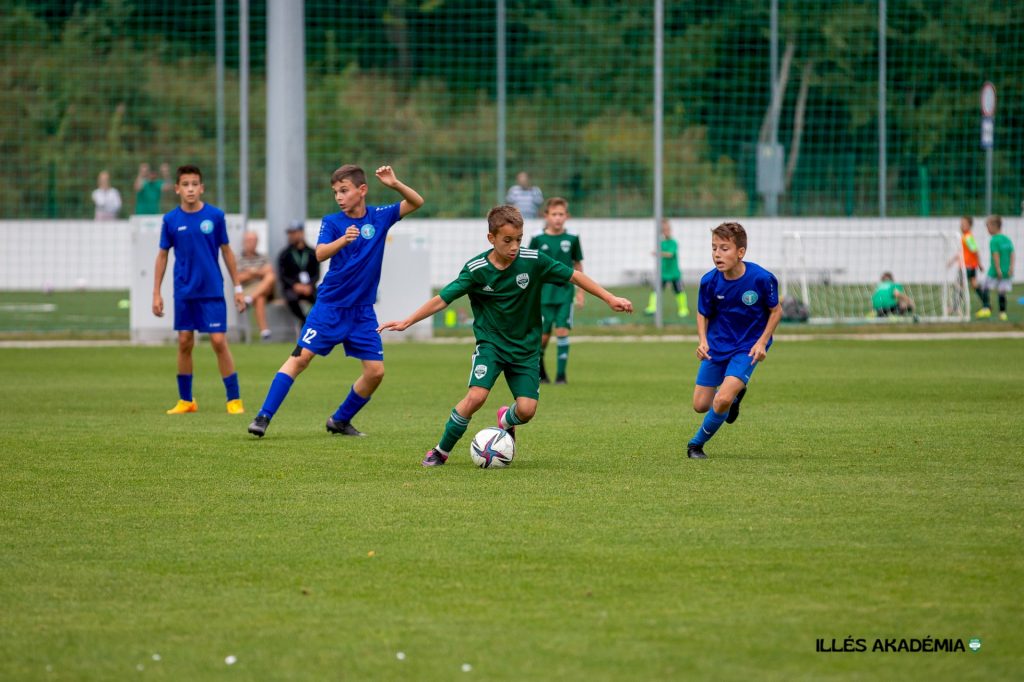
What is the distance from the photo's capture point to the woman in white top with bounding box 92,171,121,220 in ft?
106

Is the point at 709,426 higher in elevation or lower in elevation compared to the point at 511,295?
lower

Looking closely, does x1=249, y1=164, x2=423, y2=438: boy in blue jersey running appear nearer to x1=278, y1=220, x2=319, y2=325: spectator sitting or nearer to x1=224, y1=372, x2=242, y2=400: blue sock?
x1=224, y1=372, x2=242, y2=400: blue sock

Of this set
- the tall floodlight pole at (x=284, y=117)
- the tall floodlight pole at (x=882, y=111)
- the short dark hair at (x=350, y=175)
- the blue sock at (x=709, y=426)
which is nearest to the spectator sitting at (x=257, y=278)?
the tall floodlight pole at (x=284, y=117)

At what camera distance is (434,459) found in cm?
925

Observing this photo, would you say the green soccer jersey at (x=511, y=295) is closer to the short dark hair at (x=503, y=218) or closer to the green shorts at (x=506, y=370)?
the green shorts at (x=506, y=370)

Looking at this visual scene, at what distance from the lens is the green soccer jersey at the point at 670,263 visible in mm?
27016

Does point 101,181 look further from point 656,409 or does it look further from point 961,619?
point 961,619

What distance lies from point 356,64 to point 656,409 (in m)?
25.1

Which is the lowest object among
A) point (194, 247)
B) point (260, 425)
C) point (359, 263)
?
point (260, 425)

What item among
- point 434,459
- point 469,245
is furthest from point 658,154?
point 434,459

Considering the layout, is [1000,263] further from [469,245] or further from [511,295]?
[511,295]

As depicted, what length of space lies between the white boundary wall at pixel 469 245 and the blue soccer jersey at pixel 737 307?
1974cm

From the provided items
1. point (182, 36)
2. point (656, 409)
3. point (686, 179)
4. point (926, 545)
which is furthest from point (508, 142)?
point (926, 545)

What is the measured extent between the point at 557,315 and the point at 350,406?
4.84 m
